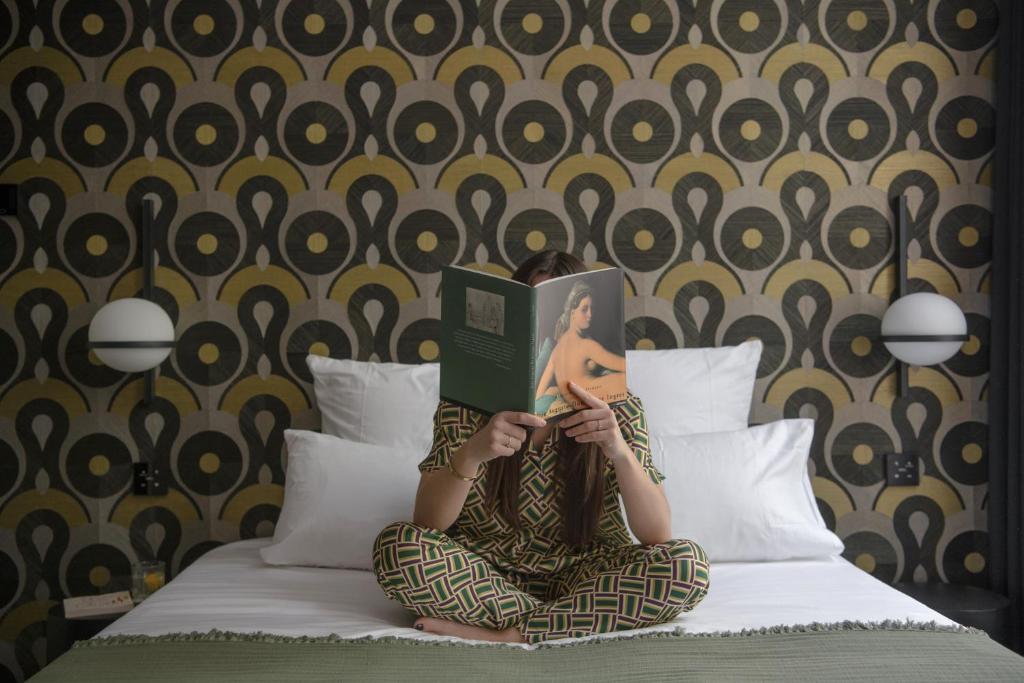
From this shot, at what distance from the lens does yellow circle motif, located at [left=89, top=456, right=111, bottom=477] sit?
2.96 m

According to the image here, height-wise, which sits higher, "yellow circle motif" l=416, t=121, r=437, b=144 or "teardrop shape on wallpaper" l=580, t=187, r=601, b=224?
"yellow circle motif" l=416, t=121, r=437, b=144

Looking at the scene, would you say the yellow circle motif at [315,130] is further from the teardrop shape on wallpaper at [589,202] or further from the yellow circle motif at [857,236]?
the yellow circle motif at [857,236]

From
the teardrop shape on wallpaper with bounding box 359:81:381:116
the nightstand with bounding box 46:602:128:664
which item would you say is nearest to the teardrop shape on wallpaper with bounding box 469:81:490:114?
the teardrop shape on wallpaper with bounding box 359:81:381:116

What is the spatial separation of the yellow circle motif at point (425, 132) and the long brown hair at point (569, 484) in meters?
0.99

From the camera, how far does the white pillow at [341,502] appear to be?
2.47 m

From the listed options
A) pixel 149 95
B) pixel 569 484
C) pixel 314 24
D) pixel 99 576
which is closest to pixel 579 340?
pixel 569 484

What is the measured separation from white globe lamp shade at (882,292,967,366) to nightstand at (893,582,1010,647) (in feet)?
2.15

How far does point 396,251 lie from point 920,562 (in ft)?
6.13

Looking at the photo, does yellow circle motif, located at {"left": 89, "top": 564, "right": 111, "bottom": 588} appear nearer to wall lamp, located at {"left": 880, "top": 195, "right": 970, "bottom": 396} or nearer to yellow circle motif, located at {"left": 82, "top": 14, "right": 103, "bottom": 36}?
yellow circle motif, located at {"left": 82, "top": 14, "right": 103, "bottom": 36}

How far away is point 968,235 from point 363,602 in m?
2.11

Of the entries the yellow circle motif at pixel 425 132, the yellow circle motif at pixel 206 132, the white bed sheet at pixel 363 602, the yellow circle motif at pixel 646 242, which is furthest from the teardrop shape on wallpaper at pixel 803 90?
the yellow circle motif at pixel 206 132

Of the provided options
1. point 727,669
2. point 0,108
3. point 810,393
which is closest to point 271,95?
point 0,108

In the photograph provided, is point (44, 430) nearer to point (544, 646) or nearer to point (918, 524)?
point (544, 646)

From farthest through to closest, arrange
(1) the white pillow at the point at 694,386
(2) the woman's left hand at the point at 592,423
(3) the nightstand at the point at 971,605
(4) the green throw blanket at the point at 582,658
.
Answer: (1) the white pillow at the point at 694,386, (3) the nightstand at the point at 971,605, (2) the woman's left hand at the point at 592,423, (4) the green throw blanket at the point at 582,658
